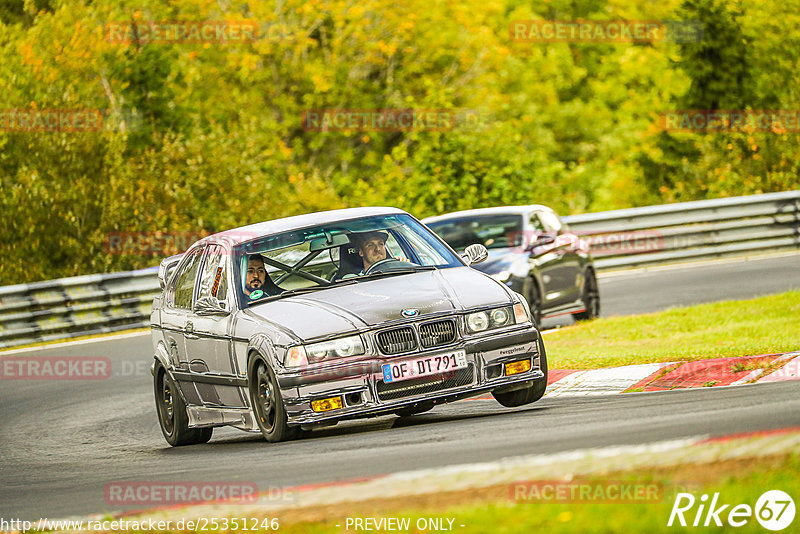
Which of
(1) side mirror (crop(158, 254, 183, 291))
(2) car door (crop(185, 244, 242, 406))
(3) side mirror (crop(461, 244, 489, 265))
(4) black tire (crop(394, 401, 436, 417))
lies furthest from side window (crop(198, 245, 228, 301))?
(3) side mirror (crop(461, 244, 489, 265))

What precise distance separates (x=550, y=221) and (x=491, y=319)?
29.4 ft

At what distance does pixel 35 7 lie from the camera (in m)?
32.2

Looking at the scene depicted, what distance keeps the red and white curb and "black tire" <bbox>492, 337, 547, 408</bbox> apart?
3.32ft

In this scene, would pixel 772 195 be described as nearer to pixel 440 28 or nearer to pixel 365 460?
pixel 365 460

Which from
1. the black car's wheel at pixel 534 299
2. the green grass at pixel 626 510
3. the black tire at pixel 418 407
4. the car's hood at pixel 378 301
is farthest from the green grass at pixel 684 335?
the green grass at pixel 626 510

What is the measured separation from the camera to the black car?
16391mm

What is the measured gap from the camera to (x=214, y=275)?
10594 mm

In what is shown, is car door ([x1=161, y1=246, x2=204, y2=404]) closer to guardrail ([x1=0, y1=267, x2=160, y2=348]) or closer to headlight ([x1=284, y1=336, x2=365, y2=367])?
headlight ([x1=284, y1=336, x2=365, y2=367])

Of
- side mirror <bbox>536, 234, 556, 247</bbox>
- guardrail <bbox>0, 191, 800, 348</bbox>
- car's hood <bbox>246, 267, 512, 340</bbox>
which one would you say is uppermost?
car's hood <bbox>246, 267, 512, 340</bbox>

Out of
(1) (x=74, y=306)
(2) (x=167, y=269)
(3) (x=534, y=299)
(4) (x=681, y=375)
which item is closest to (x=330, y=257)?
(2) (x=167, y=269)

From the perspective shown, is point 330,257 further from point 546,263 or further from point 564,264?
point 564,264

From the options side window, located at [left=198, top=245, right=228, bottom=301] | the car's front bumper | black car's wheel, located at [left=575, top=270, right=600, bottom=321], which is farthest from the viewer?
black car's wheel, located at [left=575, top=270, right=600, bottom=321]

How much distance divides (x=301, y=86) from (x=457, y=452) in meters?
38.8

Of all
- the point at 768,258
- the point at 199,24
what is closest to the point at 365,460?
the point at 768,258
